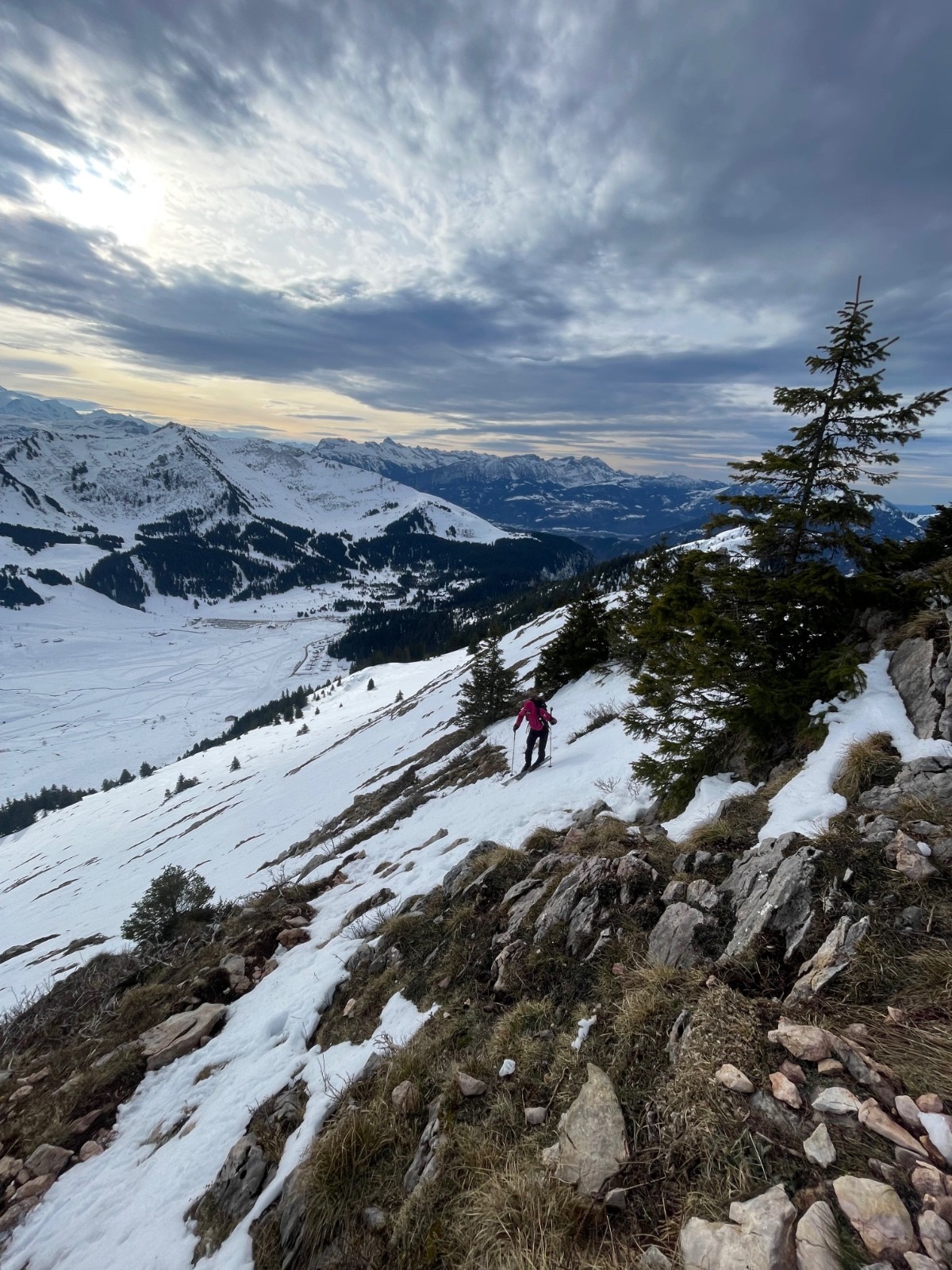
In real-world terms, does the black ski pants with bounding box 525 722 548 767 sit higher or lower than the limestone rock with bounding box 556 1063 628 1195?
lower

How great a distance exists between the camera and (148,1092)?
6527 mm

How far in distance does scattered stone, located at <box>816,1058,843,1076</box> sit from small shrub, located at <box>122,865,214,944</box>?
12911 mm

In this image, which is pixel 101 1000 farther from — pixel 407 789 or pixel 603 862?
pixel 407 789

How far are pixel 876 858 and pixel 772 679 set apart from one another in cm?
377

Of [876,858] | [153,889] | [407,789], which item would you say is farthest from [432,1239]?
[407,789]

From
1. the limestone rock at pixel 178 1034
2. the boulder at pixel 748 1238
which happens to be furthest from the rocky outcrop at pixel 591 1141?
the limestone rock at pixel 178 1034

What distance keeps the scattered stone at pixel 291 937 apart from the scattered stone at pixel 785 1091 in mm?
8442

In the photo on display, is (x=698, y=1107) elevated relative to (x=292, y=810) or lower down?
elevated

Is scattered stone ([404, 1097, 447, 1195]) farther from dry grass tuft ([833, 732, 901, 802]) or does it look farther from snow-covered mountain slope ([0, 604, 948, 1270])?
dry grass tuft ([833, 732, 901, 802])

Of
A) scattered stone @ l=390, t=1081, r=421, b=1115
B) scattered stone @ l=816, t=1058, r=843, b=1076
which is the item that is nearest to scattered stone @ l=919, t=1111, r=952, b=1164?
scattered stone @ l=816, t=1058, r=843, b=1076

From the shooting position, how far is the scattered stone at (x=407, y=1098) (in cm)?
445

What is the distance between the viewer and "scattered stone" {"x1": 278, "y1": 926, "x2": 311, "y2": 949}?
30.6 feet

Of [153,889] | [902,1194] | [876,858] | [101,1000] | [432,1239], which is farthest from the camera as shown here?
[153,889]

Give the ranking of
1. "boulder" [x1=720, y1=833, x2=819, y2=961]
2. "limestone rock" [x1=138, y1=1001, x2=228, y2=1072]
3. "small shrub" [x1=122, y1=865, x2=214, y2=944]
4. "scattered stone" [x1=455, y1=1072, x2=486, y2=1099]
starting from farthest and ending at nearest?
"small shrub" [x1=122, y1=865, x2=214, y2=944], "limestone rock" [x1=138, y1=1001, x2=228, y2=1072], "boulder" [x1=720, y1=833, x2=819, y2=961], "scattered stone" [x1=455, y1=1072, x2=486, y2=1099]
